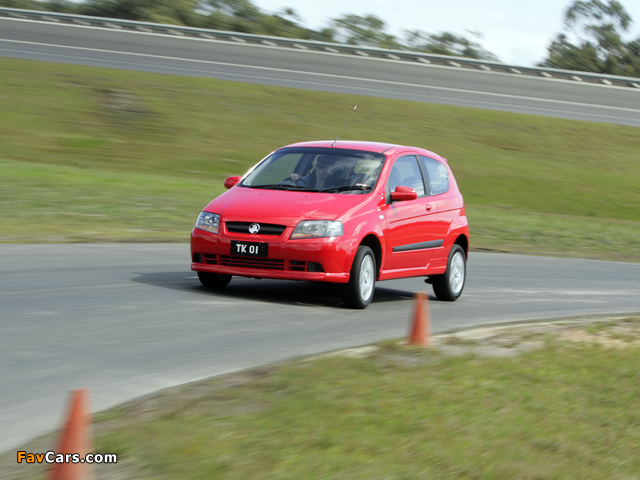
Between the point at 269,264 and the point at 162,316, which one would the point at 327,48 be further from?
the point at 162,316

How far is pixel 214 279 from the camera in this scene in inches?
Result: 405

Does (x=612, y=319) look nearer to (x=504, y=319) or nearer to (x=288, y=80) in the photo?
(x=504, y=319)

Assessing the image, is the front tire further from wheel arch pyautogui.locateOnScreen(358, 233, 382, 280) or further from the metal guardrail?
the metal guardrail

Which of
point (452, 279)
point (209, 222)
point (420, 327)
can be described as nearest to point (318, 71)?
point (452, 279)

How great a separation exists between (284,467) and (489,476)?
3.27ft

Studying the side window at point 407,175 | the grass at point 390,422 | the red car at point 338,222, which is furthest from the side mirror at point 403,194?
the grass at point 390,422

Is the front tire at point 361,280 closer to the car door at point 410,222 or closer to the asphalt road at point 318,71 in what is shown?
the car door at point 410,222

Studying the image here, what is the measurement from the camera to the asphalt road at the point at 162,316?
605cm

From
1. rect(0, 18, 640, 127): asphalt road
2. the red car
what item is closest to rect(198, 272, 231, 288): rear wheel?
the red car

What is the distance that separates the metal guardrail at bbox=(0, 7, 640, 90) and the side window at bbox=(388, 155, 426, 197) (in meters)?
26.6

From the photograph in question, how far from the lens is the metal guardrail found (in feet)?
121

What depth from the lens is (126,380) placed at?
6098mm

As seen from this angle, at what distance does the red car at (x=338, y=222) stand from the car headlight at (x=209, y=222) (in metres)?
0.01

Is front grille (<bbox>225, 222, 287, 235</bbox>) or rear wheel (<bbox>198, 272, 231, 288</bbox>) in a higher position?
front grille (<bbox>225, 222, 287, 235</bbox>)
